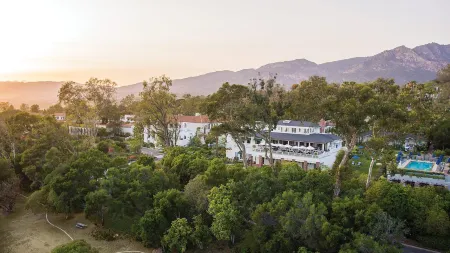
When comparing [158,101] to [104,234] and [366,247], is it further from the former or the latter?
[366,247]

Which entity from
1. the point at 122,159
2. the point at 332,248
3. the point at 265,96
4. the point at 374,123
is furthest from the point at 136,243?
the point at 374,123

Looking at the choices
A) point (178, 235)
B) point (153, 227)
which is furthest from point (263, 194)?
point (153, 227)

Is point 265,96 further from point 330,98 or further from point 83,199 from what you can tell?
point 83,199

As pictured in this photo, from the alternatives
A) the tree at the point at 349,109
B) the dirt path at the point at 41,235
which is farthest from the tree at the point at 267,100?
→ the dirt path at the point at 41,235

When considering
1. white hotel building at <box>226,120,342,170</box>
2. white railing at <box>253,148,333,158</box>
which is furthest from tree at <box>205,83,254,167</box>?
white railing at <box>253,148,333,158</box>

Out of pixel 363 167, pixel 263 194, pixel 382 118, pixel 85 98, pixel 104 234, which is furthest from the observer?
pixel 85 98

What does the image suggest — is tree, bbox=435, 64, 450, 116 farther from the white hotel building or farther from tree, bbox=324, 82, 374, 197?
tree, bbox=324, 82, 374, 197
